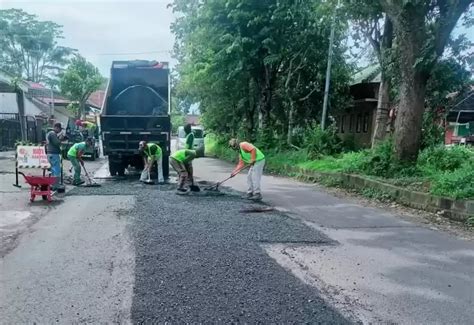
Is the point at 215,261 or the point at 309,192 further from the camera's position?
the point at 309,192

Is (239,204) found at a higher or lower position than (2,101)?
lower

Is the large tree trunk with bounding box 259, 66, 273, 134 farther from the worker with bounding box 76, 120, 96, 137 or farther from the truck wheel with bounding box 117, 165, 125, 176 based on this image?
the truck wheel with bounding box 117, 165, 125, 176

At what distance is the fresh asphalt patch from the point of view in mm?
3951

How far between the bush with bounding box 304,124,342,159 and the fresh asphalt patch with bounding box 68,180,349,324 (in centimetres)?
879

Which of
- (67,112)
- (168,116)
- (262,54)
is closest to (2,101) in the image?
(67,112)

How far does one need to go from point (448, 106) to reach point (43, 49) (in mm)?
48898

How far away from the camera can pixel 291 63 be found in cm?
2084

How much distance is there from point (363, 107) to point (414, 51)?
17.6 m

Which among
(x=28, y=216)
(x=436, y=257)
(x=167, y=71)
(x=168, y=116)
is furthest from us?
(x=167, y=71)

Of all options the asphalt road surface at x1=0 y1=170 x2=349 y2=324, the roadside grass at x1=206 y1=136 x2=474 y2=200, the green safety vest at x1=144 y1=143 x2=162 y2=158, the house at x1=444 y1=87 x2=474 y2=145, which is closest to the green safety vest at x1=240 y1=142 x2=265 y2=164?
the asphalt road surface at x1=0 y1=170 x2=349 y2=324

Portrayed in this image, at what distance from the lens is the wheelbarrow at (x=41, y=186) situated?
30.9 feet

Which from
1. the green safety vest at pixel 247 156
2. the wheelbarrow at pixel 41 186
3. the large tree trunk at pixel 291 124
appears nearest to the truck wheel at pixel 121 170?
the wheelbarrow at pixel 41 186

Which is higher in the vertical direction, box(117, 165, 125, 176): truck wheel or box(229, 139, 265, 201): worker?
box(229, 139, 265, 201): worker

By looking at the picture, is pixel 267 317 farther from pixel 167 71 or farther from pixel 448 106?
pixel 448 106
